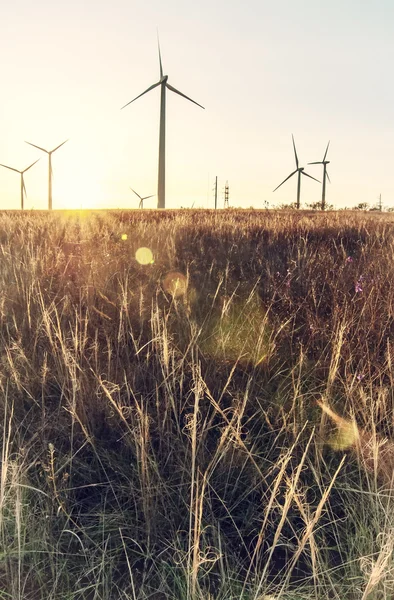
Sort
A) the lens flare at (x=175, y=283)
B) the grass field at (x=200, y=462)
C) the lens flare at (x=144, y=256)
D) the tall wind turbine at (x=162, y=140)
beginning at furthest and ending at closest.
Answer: the tall wind turbine at (x=162, y=140) → the lens flare at (x=144, y=256) → the lens flare at (x=175, y=283) → the grass field at (x=200, y=462)

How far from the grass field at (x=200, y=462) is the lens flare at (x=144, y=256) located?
3.79 feet

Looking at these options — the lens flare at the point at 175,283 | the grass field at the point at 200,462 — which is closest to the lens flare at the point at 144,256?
the lens flare at the point at 175,283

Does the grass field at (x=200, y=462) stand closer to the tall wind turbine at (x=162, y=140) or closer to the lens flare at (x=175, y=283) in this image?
the lens flare at (x=175, y=283)

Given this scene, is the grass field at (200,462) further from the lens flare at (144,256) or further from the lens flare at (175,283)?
the lens flare at (144,256)

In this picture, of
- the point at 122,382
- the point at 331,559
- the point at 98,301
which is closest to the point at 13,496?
the point at 122,382

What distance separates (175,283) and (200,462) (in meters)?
1.66

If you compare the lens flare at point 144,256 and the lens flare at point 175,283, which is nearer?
the lens flare at point 175,283

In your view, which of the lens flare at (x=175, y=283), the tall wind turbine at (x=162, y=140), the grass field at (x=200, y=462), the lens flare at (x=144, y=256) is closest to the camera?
the grass field at (x=200, y=462)

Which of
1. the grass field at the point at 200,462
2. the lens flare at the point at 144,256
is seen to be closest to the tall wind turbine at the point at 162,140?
the lens flare at the point at 144,256

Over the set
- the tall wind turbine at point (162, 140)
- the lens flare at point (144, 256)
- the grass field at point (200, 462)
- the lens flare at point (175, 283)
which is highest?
the tall wind turbine at point (162, 140)

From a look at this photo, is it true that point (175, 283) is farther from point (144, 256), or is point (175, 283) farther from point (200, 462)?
point (200, 462)

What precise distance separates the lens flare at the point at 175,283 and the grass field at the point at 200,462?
0.83 ft

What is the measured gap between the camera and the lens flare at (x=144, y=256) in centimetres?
405

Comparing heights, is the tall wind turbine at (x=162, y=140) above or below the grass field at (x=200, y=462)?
above
